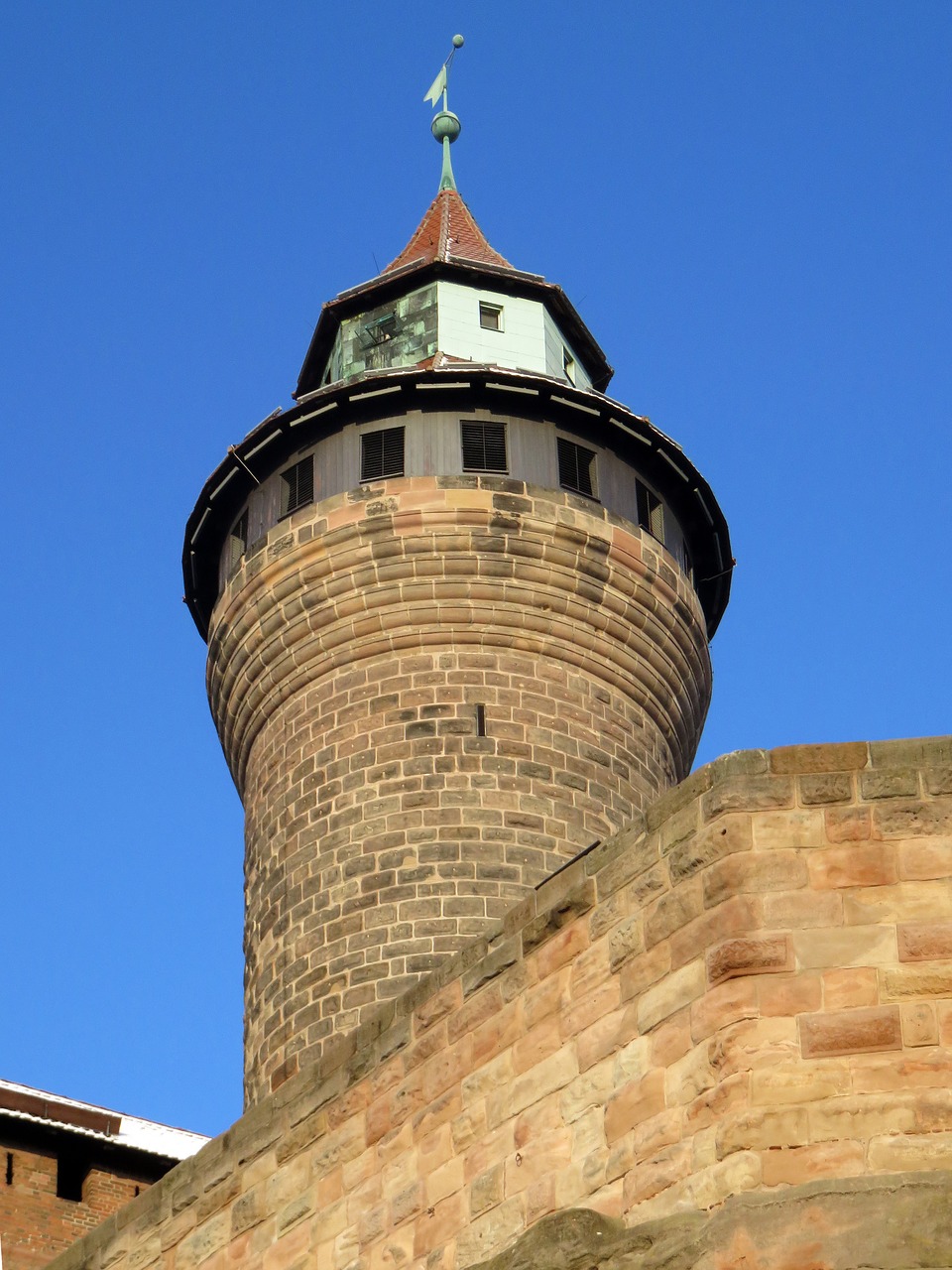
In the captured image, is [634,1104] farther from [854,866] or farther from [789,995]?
[854,866]

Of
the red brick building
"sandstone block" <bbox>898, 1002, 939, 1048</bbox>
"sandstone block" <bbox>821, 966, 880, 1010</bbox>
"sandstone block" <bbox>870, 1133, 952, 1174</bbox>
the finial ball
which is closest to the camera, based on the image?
"sandstone block" <bbox>870, 1133, 952, 1174</bbox>

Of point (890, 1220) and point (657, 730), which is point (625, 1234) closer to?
point (890, 1220)

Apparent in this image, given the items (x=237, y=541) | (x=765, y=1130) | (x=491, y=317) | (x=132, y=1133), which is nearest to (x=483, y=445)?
(x=237, y=541)

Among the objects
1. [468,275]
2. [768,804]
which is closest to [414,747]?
[468,275]

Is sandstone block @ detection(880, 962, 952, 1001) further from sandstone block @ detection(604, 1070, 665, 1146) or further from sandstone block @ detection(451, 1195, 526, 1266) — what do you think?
sandstone block @ detection(451, 1195, 526, 1266)

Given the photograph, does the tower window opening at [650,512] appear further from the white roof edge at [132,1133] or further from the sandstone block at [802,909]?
the sandstone block at [802,909]

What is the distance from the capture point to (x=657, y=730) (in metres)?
18.1

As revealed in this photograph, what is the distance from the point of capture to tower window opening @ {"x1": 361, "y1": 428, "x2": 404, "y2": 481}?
18375 millimetres

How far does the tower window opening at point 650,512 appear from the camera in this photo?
62.1 feet

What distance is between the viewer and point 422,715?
17.0m

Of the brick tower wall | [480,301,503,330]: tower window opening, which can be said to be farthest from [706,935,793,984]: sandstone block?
[480,301,503,330]: tower window opening

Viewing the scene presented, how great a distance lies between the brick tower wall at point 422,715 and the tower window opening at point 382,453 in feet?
0.85

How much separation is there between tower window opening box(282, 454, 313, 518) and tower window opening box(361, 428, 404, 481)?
A: 1.74 feet

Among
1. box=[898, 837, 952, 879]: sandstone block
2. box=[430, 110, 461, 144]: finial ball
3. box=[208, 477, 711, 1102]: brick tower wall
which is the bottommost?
box=[898, 837, 952, 879]: sandstone block
